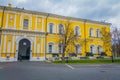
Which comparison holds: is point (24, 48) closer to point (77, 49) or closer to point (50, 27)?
point (50, 27)

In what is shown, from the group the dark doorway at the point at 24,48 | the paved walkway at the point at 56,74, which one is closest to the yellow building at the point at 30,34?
the dark doorway at the point at 24,48

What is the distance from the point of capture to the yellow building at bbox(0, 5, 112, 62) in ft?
91.7

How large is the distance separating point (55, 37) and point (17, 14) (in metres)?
9.42

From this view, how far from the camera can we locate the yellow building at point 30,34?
27953 millimetres

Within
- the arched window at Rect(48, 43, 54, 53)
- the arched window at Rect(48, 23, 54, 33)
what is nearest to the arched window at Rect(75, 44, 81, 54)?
the arched window at Rect(48, 43, 54, 53)

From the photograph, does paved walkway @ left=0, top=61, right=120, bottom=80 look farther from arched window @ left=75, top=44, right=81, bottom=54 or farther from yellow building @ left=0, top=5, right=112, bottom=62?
arched window @ left=75, top=44, right=81, bottom=54

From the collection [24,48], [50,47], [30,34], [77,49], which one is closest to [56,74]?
[30,34]

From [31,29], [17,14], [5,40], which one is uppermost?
[17,14]

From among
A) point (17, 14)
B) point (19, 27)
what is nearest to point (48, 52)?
point (19, 27)

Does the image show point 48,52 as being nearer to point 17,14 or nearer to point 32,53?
point 32,53

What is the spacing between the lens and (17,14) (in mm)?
29703

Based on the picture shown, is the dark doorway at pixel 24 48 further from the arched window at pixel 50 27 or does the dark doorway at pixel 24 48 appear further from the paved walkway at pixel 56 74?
the paved walkway at pixel 56 74

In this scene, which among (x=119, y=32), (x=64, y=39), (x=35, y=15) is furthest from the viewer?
(x=35, y=15)

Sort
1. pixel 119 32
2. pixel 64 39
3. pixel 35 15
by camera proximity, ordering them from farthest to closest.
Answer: pixel 35 15 < pixel 119 32 < pixel 64 39
